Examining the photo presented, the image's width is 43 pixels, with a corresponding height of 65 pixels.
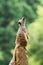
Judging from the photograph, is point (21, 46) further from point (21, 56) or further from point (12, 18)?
point (12, 18)

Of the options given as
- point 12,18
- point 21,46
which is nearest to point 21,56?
point 21,46

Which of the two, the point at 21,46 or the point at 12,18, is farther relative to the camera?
the point at 12,18

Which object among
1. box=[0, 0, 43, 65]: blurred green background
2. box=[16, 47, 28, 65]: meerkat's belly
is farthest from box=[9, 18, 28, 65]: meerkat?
box=[0, 0, 43, 65]: blurred green background

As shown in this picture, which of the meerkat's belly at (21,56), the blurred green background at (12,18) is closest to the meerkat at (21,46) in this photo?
the meerkat's belly at (21,56)

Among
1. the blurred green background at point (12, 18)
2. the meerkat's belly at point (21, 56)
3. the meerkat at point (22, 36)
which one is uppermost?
the blurred green background at point (12, 18)

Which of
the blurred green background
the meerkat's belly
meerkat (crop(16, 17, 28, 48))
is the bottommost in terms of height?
the meerkat's belly

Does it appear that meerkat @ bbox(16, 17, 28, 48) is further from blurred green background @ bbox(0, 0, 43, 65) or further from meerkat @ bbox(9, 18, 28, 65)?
blurred green background @ bbox(0, 0, 43, 65)

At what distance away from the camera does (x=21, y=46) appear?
1449 millimetres

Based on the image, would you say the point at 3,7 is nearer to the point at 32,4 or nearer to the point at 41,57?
the point at 32,4

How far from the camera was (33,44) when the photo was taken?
22.9 ft

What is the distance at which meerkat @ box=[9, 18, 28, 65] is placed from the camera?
1.43m

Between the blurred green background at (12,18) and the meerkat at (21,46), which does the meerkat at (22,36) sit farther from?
the blurred green background at (12,18)

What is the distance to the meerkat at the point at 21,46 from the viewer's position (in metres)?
1.43

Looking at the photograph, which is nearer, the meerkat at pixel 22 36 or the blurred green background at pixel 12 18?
the meerkat at pixel 22 36
